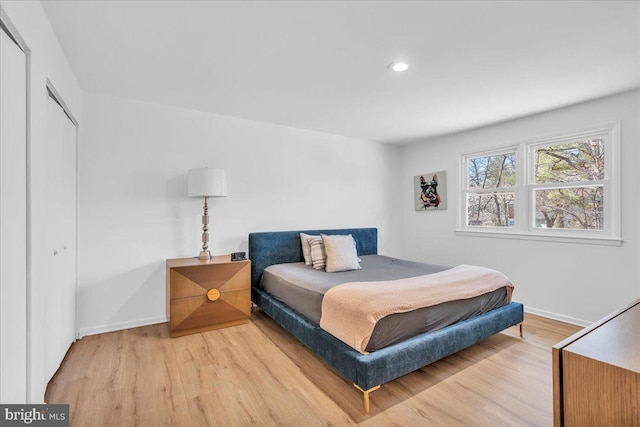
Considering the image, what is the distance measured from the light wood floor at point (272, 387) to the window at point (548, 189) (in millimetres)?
1371

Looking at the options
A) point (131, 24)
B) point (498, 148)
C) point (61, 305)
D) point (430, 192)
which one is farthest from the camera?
point (430, 192)

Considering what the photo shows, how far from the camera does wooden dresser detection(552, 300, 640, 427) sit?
838 millimetres

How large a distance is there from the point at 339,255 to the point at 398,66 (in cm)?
192

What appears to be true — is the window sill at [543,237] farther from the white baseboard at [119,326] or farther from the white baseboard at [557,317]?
the white baseboard at [119,326]

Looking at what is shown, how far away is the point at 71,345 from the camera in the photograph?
2.63 m

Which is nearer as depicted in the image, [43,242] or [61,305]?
[43,242]

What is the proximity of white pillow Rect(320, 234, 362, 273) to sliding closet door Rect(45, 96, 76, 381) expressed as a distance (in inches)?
89.5

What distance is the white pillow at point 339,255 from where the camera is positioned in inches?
126

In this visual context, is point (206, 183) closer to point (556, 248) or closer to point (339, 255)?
point (339, 255)

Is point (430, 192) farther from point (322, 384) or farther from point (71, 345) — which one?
point (71, 345)

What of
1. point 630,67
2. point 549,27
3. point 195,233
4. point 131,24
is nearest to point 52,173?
point 131,24

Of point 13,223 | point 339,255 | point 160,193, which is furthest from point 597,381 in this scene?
point 160,193

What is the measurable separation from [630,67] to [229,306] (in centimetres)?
414

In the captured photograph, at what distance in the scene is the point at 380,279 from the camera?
8.96 feet
